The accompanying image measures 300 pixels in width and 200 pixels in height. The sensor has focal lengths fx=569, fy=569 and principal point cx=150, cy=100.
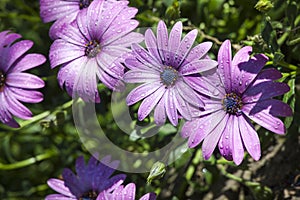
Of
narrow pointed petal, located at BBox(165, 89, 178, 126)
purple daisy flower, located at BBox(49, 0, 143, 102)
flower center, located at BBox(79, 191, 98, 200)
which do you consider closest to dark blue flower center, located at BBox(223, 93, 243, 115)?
narrow pointed petal, located at BBox(165, 89, 178, 126)

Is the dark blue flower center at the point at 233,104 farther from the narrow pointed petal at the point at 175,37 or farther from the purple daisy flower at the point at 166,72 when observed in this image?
the narrow pointed petal at the point at 175,37

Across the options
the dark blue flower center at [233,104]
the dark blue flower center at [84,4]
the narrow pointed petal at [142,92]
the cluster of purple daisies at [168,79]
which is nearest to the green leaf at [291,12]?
the cluster of purple daisies at [168,79]

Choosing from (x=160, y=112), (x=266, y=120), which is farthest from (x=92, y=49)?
(x=266, y=120)

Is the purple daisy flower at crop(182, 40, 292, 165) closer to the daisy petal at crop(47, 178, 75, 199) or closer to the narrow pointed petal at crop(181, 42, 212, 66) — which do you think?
the narrow pointed petal at crop(181, 42, 212, 66)

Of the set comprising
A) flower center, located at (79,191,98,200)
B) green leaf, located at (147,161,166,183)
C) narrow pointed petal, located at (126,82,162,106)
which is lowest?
flower center, located at (79,191,98,200)

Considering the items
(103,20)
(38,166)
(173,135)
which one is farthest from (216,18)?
(38,166)

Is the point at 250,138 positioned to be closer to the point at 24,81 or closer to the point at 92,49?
the point at 92,49
